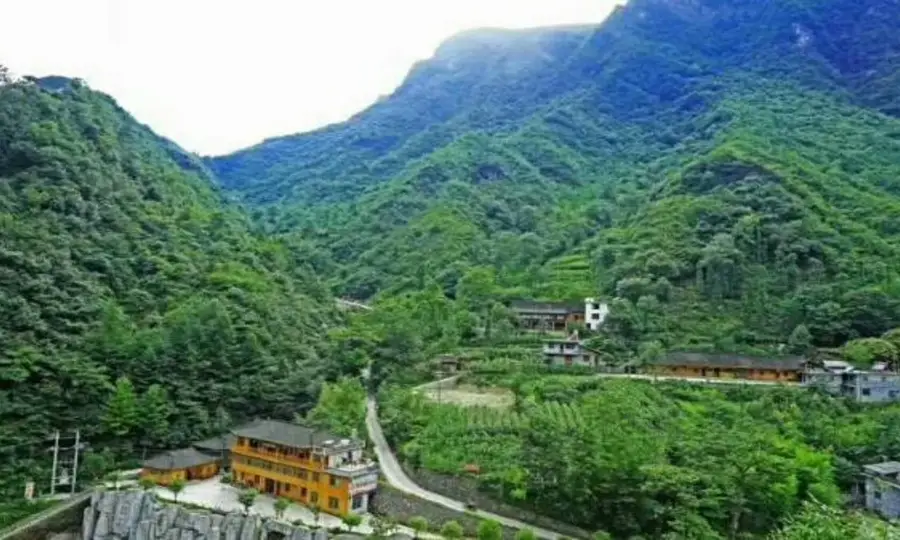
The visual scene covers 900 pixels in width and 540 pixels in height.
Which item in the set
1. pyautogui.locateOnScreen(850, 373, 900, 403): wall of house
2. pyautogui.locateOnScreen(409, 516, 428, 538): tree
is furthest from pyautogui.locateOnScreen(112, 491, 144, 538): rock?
pyautogui.locateOnScreen(850, 373, 900, 403): wall of house

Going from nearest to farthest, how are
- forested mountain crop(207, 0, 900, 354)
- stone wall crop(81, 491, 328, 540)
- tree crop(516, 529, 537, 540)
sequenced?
tree crop(516, 529, 537, 540), stone wall crop(81, 491, 328, 540), forested mountain crop(207, 0, 900, 354)

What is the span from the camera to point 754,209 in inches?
2453

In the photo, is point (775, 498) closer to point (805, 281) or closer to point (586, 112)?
point (805, 281)

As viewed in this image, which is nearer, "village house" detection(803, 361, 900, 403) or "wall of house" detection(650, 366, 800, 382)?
"village house" detection(803, 361, 900, 403)

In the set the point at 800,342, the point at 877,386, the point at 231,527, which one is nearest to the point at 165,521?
the point at 231,527

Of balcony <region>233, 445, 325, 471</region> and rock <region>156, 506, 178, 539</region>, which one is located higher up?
balcony <region>233, 445, 325, 471</region>

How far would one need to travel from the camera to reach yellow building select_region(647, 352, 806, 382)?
4278cm

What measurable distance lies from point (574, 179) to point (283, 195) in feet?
134

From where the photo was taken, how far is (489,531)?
2744 centimetres

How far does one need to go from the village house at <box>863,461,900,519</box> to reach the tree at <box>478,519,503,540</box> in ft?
53.1

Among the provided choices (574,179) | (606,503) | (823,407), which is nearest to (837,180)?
(574,179)

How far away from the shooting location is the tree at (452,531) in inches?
1113

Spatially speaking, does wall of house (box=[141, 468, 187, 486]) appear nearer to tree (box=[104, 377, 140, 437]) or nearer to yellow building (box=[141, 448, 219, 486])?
yellow building (box=[141, 448, 219, 486])

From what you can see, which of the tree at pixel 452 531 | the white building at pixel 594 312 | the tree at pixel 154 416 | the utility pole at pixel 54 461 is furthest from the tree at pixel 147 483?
the white building at pixel 594 312
